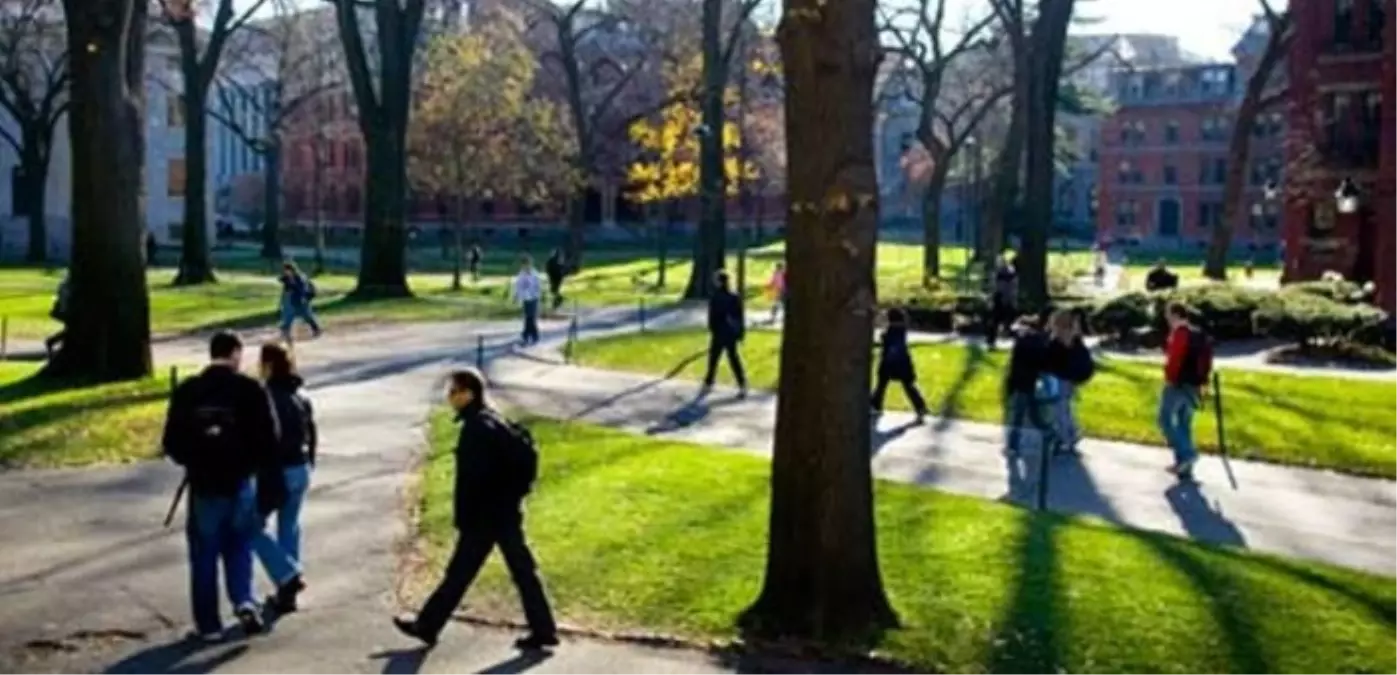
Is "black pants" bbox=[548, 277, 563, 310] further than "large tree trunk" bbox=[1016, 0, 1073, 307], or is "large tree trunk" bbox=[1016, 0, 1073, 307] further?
"black pants" bbox=[548, 277, 563, 310]

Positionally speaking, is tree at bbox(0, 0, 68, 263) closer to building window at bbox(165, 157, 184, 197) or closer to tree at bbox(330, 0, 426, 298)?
building window at bbox(165, 157, 184, 197)

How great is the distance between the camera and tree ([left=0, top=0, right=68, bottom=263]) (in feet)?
200

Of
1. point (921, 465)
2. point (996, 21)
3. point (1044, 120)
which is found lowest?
point (921, 465)

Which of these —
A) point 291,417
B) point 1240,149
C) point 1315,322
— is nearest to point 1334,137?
point 1240,149

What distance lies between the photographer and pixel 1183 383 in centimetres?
1619

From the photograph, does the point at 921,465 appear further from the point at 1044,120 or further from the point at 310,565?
the point at 1044,120

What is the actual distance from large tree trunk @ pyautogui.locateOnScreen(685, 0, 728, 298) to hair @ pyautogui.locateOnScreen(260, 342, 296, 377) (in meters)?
32.3

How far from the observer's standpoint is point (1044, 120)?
117 ft

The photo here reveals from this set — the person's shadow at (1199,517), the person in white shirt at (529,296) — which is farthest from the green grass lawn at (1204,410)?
the person's shadow at (1199,517)

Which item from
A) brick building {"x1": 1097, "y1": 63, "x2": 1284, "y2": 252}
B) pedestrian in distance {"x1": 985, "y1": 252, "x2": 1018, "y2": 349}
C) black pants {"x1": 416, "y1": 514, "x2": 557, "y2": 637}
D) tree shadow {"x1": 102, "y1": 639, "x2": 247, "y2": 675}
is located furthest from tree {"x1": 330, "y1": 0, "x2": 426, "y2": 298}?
brick building {"x1": 1097, "y1": 63, "x2": 1284, "y2": 252}

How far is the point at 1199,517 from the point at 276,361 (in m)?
8.45

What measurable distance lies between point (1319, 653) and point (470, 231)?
7904 cm

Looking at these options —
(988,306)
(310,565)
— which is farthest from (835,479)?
(988,306)

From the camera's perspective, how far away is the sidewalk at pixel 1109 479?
45.0ft
